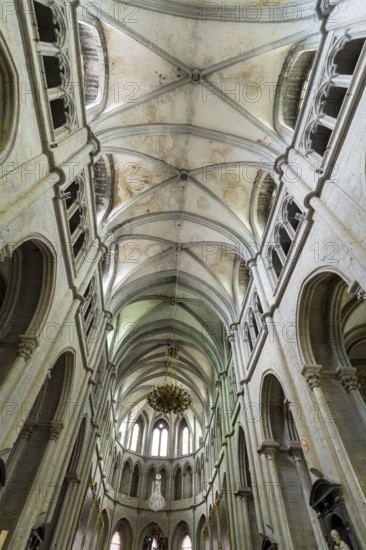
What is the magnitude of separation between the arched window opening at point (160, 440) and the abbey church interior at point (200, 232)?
9.59m

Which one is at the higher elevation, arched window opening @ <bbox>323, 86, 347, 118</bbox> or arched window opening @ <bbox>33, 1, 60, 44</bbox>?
arched window opening @ <bbox>33, 1, 60, 44</bbox>

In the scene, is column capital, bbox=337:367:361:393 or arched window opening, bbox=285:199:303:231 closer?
column capital, bbox=337:367:361:393

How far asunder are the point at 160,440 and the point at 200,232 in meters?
19.7

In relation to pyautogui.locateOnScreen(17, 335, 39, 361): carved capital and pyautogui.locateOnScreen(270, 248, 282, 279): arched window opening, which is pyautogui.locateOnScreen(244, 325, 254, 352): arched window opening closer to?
pyautogui.locateOnScreen(270, 248, 282, 279): arched window opening

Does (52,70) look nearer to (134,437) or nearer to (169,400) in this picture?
(169,400)

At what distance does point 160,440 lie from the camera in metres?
28.8

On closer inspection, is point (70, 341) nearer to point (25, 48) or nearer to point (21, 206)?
point (21, 206)

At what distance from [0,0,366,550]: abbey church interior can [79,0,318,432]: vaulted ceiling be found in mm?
64

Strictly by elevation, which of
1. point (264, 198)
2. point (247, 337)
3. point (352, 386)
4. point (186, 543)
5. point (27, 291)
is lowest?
point (352, 386)

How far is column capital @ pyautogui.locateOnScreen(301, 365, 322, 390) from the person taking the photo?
8.13 m

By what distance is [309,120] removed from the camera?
9.76 m

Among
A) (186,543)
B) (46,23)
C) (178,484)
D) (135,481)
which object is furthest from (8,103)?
(178,484)

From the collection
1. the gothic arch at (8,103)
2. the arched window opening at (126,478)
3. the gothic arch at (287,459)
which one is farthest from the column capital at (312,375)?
the arched window opening at (126,478)

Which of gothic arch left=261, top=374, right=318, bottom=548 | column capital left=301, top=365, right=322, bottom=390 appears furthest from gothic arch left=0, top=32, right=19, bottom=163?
gothic arch left=261, top=374, right=318, bottom=548
